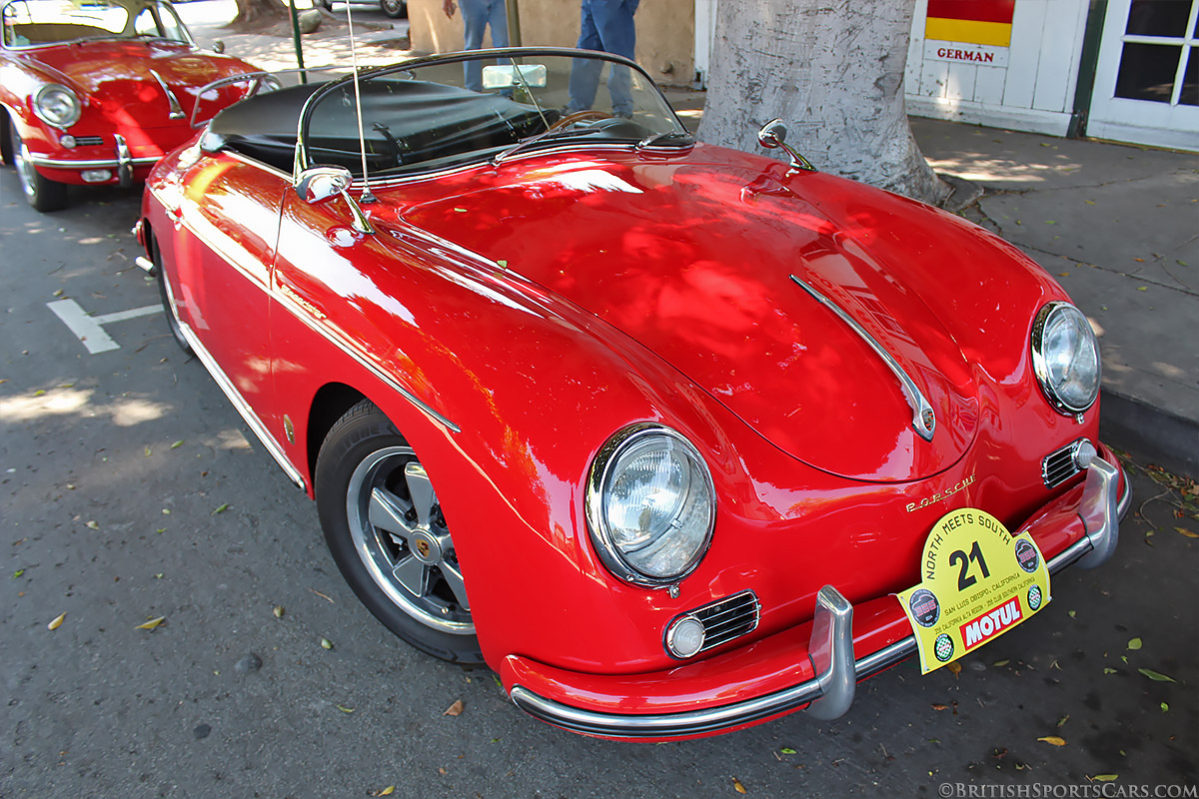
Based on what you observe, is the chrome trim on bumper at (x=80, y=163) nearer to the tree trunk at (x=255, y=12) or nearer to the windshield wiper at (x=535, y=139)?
the windshield wiper at (x=535, y=139)

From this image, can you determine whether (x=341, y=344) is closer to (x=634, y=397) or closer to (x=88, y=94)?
(x=634, y=397)

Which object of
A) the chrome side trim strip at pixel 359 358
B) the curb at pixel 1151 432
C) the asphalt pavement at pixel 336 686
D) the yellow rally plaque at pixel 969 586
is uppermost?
the chrome side trim strip at pixel 359 358

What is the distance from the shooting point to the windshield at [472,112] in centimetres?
295

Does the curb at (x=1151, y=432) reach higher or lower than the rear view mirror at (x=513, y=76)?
lower

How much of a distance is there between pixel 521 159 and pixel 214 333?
1264 mm

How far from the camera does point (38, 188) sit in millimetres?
6375

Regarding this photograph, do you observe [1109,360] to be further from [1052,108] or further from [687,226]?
[1052,108]

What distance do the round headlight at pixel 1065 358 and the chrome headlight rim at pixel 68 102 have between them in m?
5.97

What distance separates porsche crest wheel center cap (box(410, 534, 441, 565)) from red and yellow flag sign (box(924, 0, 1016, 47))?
6.78 m

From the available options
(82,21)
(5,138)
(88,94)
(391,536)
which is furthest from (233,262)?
(5,138)

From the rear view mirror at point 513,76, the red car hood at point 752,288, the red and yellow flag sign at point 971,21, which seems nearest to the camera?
the red car hood at point 752,288

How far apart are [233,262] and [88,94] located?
158 inches

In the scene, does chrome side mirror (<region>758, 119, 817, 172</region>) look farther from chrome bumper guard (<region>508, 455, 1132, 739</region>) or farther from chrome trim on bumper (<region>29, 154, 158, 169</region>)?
chrome trim on bumper (<region>29, 154, 158, 169</region>)

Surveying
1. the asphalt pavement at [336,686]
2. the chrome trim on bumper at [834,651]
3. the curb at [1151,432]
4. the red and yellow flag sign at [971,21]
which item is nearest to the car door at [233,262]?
the asphalt pavement at [336,686]
